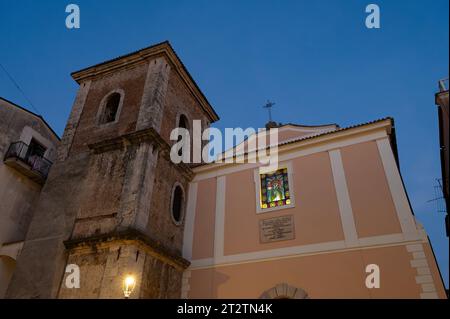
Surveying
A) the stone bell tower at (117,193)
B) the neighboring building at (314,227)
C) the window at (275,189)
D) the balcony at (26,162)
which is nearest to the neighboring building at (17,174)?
the balcony at (26,162)

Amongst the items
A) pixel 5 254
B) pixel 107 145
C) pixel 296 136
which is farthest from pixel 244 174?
pixel 5 254

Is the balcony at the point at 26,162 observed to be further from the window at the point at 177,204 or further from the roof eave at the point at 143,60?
the window at the point at 177,204

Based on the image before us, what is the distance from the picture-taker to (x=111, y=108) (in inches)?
555

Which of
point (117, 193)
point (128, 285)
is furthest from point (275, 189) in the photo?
point (128, 285)

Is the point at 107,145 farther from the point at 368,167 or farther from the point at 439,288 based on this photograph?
the point at 439,288

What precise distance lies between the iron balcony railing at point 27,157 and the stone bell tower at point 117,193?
5.40 ft

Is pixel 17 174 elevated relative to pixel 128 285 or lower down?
elevated

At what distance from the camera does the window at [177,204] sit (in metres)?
12.0

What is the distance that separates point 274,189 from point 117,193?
16.2ft

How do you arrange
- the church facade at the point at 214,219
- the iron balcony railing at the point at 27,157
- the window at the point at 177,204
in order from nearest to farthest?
the church facade at the point at 214,219, the window at the point at 177,204, the iron balcony railing at the point at 27,157

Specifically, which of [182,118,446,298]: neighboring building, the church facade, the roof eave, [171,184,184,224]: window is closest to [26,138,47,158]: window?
the church facade

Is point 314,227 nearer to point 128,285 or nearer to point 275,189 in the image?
point 275,189

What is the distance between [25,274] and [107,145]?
175 inches

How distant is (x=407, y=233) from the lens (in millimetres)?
8961
